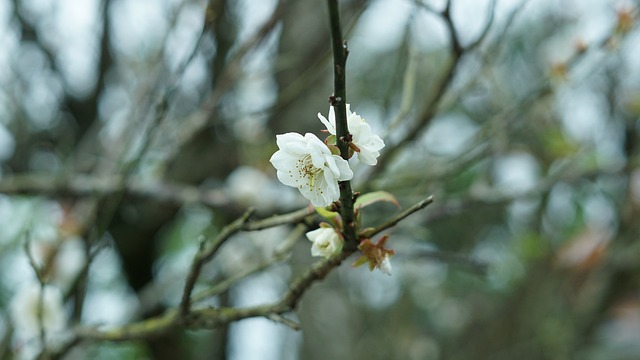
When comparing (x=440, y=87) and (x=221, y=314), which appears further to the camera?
(x=440, y=87)

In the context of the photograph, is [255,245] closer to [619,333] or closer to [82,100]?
[82,100]

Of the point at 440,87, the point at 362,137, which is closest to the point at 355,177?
the point at 440,87

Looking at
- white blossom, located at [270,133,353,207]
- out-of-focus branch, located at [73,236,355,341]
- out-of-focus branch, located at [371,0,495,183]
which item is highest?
out-of-focus branch, located at [371,0,495,183]

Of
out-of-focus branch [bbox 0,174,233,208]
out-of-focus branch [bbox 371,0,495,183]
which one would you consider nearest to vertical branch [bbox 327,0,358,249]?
out-of-focus branch [bbox 371,0,495,183]

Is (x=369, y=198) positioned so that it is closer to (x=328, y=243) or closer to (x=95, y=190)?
(x=328, y=243)

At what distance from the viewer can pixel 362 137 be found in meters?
0.67

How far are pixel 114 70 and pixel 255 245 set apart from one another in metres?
1.30

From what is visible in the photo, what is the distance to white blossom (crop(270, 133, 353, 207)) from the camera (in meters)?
0.63

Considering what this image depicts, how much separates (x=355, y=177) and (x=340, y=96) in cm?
91

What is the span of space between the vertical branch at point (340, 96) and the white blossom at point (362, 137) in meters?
0.03

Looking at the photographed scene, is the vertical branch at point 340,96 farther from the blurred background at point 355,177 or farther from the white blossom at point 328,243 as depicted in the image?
the blurred background at point 355,177

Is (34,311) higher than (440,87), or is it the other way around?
(440,87)

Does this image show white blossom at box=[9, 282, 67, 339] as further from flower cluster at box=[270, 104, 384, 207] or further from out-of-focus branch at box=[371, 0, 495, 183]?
flower cluster at box=[270, 104, 384, 207]

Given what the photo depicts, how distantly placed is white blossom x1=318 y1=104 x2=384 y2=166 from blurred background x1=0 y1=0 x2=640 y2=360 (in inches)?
21.2
